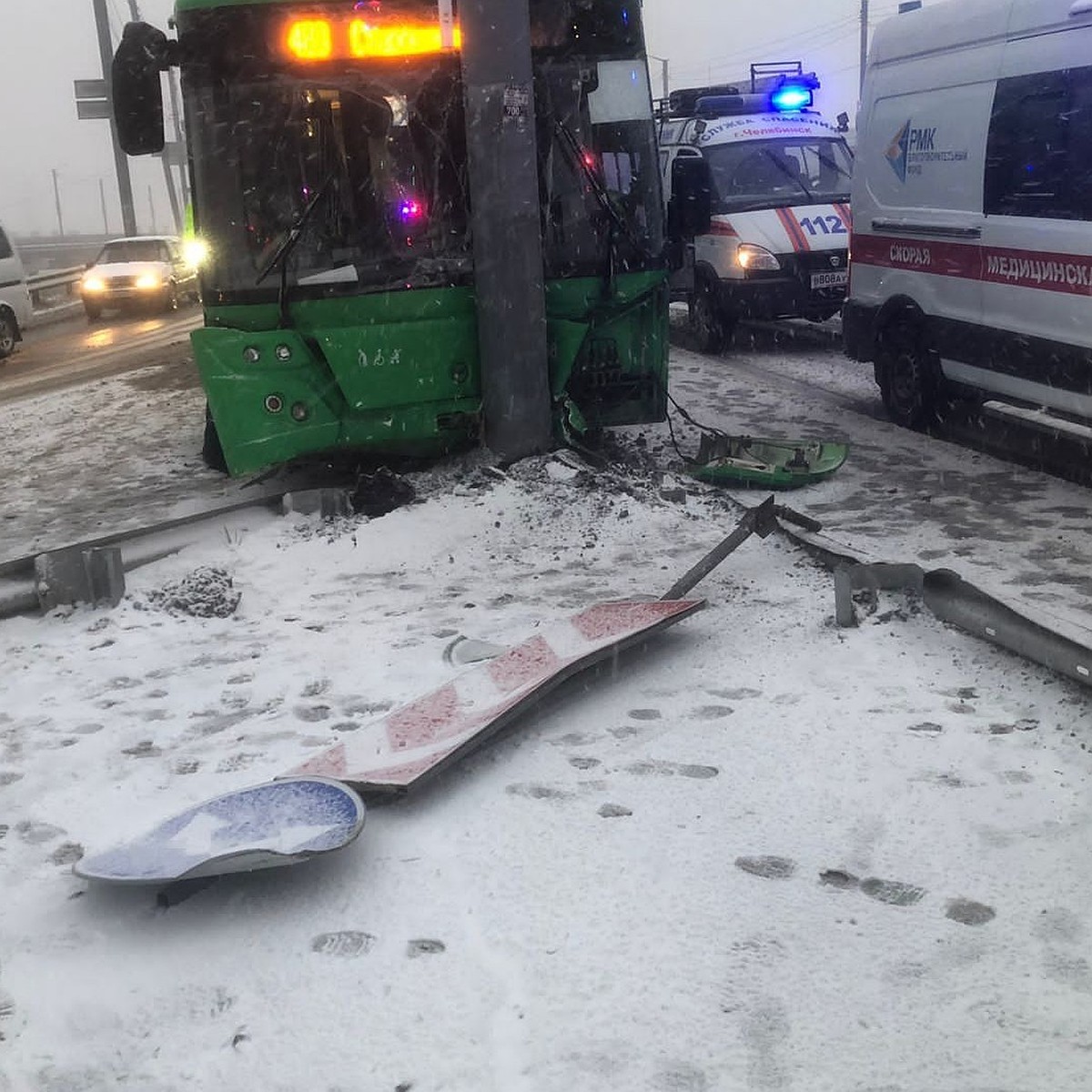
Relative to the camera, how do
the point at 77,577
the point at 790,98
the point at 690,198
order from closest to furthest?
the point at 77,577, the point at 690,198, the point at 790,98

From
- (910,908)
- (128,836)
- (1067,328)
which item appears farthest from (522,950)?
(1067,328)

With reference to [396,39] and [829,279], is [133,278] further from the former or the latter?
[396,39]

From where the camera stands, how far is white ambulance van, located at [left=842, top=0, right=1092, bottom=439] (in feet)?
23.3

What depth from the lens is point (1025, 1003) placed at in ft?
8.73

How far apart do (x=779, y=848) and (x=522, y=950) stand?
789 millimetres

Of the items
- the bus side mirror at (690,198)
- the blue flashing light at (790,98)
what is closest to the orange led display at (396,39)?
the bus side mirror at (690,198)

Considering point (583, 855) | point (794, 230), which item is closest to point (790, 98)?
point (794, 230)

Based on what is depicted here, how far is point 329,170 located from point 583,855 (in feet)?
15.6

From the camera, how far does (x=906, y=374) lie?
30.2ft

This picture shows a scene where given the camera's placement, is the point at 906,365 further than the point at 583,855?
Yes

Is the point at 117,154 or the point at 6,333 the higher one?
the point at 117,154

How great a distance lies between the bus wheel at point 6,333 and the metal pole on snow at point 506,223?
543 inches

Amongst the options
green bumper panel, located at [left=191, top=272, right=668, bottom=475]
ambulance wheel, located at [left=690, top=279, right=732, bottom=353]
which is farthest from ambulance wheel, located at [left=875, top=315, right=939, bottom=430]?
ambulance wheel, located at [left=690, top=279, right=732, bottom=353]

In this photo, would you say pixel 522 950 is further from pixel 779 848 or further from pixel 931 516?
pixel 931 516
